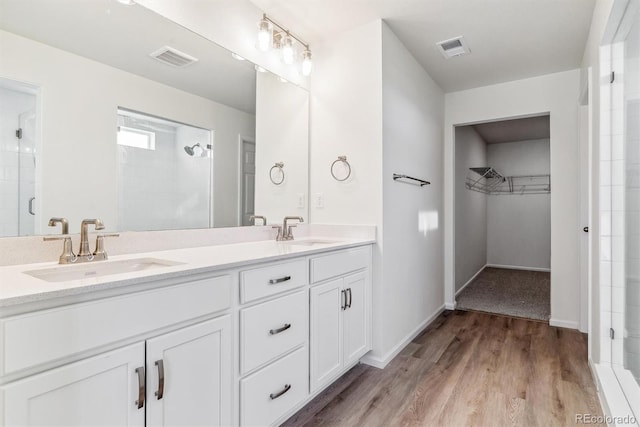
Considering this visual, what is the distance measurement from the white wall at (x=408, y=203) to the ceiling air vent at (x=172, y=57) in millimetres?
1262

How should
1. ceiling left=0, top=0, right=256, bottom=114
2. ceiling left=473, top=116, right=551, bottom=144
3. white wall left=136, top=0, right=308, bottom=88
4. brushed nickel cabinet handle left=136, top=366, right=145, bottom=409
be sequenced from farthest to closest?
ceiling left=473, top=116, right=551, bottom=144 → white wall left=136, top=0, right=308, bottom=88 → ceiling left=0, top=0, right=256, bottom=114 → brushed nickel cabinet handle left=136, top=366, right=145, bottom=409

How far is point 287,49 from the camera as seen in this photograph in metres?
2.28

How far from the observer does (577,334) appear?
9.54 ft

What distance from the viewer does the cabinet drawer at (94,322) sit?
800mm

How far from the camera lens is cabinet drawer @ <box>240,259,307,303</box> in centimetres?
138

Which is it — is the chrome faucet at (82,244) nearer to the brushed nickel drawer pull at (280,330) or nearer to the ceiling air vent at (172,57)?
the brushed nickel drawer pull at (280,330)

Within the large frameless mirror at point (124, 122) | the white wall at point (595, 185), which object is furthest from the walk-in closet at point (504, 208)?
the large frameless mirror at point (124, 122)

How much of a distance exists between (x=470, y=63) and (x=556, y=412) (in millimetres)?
2681

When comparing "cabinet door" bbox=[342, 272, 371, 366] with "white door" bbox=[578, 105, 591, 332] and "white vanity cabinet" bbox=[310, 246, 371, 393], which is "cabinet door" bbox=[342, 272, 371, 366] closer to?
"white vanity cabinet" bbox=[310, 246, 371, 393]

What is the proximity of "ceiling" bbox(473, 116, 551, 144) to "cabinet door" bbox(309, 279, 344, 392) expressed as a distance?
3823 millimetres

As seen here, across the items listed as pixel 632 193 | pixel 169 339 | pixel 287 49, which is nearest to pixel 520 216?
pixel 632 193

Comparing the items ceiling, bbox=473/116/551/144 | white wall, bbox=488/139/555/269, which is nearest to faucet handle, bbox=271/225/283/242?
ceiling, bbox=473/116/551/144

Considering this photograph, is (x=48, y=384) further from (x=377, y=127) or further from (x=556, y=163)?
(x=556, y=163)

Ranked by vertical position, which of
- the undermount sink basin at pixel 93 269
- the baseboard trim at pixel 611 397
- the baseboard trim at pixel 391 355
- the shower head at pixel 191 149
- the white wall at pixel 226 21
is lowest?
the baseboard trim at pixel 391 355
